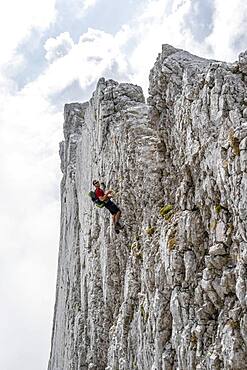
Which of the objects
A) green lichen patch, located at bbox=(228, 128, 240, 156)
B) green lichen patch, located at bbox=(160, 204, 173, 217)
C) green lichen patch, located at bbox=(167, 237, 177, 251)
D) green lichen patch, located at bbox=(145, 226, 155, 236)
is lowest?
green lichen patch, located at bbox=(167, 237, 177, 251)

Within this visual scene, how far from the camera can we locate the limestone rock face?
51.7 ft

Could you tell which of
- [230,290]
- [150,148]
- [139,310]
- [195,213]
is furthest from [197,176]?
[150,148]

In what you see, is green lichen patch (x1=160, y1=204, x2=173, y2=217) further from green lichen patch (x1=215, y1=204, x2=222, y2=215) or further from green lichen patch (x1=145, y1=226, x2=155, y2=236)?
green lichen patch (x1=215, y1=204, x2=222, y2=215)

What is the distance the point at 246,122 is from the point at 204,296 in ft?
19.8

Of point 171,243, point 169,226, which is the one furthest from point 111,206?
point 171,243

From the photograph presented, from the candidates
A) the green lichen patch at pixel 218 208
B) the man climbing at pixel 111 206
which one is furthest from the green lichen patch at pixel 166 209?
the man climbing at pixel 111 206

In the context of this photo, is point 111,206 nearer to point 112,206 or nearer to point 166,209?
point 112,206

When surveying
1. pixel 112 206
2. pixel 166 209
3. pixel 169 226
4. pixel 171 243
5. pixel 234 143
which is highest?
pixel 112 206

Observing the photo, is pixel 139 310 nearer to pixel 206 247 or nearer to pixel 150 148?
pixel 206 247

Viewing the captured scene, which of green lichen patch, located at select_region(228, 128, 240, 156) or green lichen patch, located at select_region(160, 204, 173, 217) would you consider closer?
green lichen patch, located at select_region(228, 128, 240, 156)

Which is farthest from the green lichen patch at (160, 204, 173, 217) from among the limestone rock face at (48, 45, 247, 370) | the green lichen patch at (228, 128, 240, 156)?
the green lichen patch at (228, 128, 240, 156)

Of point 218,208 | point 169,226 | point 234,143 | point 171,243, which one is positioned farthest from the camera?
point 169,226

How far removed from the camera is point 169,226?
2153cm

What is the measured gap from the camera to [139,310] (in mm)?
23766
